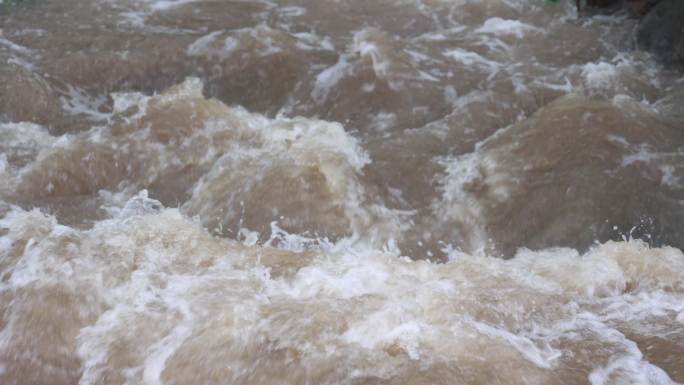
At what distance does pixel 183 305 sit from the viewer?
125 inches

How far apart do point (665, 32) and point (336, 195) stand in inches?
159

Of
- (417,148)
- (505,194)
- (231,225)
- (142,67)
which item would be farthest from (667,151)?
(142,67)

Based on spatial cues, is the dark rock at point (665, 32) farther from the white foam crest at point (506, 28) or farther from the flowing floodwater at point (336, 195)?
the white foam crest at point (506, 28)

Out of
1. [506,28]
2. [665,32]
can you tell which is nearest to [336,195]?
[506,28]

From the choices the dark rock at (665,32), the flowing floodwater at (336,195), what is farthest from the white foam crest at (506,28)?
the dark rock at (665,32)

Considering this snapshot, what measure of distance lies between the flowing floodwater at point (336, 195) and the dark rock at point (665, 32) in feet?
0.43

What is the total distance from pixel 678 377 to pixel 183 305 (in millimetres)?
2169

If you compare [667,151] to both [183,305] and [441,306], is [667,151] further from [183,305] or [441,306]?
[183,305]

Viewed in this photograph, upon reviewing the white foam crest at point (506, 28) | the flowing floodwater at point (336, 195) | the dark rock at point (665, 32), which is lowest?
the flowing floodwater at point (336, 195)

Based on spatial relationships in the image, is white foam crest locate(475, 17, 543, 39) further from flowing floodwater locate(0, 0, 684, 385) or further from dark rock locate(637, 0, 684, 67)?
dark rock locate(637, 0, 684, 67)

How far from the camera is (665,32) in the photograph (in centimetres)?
646

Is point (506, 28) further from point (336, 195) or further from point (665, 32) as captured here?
point (336, 195)

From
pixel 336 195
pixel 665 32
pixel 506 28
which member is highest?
pixel 665 32

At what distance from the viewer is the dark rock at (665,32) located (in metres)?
6.28
